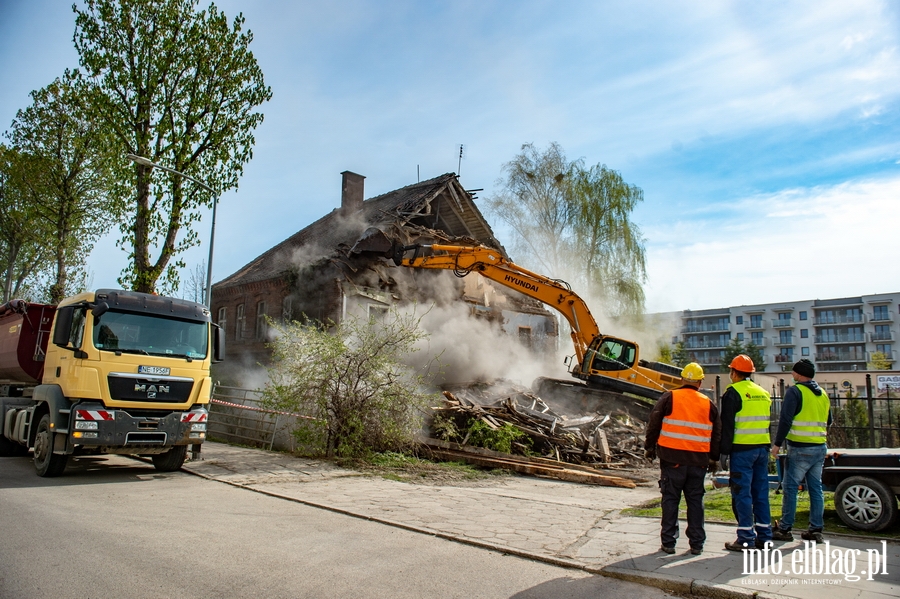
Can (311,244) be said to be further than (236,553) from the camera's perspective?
Yes

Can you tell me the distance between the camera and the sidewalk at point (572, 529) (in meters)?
5.00

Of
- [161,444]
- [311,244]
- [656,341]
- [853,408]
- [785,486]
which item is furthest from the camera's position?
[656,341]

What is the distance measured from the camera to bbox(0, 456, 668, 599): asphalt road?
15.6ft

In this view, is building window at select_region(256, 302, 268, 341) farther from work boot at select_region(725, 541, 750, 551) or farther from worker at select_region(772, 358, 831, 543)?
work boot at select_region(725, 541, 750, 551)

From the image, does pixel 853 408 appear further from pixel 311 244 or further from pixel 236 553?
pixel 311 244

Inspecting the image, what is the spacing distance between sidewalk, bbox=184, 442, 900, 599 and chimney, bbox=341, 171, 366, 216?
1527 cm

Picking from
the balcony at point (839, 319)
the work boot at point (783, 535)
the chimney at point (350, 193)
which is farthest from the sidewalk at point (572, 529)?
the balcony at point (839, 319)

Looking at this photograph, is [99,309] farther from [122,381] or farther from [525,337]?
[525,337]

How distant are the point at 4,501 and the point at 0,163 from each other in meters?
25.3

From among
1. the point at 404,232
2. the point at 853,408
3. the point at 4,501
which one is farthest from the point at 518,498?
the point at 404,232

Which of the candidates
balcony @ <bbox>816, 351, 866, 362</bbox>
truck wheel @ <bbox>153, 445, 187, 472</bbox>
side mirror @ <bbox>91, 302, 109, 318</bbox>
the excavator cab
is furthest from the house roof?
balcony @ <bbox>816, 351, 866, 362</bbox>

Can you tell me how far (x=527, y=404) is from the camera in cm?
1730

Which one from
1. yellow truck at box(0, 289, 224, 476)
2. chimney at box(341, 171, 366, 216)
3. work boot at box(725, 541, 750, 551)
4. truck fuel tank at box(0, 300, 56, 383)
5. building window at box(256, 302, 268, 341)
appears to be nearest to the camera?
work boot at box(725, 541, 750, 551)

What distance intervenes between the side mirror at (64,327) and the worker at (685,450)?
873cm
